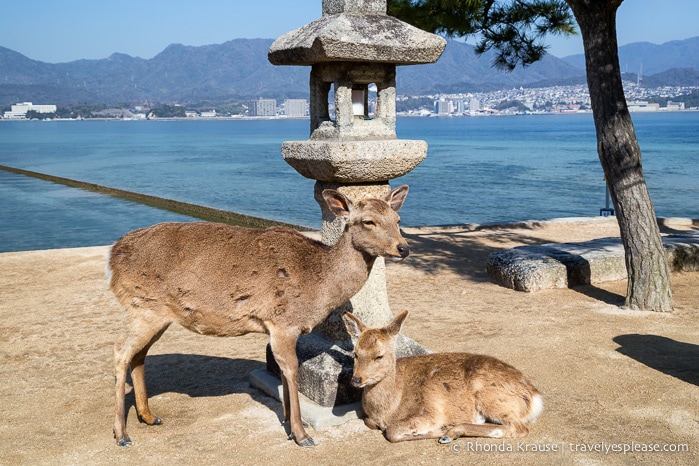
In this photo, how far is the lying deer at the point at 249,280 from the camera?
18.0ft

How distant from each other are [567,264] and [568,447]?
17.5ft

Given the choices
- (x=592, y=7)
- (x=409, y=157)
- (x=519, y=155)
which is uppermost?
(x=592, y=7)

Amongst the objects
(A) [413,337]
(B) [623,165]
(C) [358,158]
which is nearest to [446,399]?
(C) [358,158]

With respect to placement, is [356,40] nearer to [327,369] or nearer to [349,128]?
[349,128]

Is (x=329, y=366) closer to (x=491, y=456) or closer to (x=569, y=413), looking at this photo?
(x=491, y=456)

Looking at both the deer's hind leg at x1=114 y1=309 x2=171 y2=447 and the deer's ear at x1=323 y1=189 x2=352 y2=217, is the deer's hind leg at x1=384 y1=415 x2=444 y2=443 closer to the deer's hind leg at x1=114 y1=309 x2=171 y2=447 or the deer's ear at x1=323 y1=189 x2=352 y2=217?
the deer's ear at x1=323 y1=189 x2=352 y2=217

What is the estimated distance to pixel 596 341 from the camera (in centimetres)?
797

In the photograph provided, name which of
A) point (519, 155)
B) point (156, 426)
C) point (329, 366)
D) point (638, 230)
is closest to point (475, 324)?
point (638, 230)

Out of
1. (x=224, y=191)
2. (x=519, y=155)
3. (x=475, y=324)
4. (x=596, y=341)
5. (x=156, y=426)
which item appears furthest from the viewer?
(x=519, y=155)

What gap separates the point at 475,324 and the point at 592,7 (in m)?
4.13

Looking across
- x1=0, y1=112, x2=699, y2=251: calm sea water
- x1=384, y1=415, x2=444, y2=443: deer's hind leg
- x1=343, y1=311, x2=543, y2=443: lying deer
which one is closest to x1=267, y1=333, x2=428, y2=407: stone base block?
x1=343, y1=311, x2=543, y2=443: lying deer

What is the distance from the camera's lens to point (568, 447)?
5.34 m

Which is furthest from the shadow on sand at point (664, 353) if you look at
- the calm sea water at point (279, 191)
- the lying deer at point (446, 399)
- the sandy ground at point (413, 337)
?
the calm sea water at point (279, 191)

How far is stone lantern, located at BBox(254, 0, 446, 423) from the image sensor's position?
601 cm
